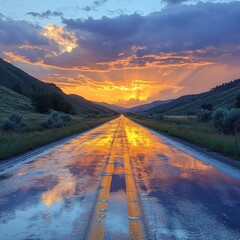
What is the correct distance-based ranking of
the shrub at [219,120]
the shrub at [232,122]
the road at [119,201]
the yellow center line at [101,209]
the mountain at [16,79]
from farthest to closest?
the mountain at [16,79] < the shrub at [219,120] < the shrub at [232,122] < the road at [119,201] < the yellow center line at [101,209]

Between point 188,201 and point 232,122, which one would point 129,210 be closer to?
point 188,201

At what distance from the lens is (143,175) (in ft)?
36.3

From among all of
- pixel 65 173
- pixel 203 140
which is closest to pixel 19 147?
pixel 65 173

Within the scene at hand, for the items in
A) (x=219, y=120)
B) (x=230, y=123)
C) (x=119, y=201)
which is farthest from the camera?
(x=219, y=120)

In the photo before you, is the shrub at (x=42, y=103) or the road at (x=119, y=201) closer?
the road at (x=119, y=201)

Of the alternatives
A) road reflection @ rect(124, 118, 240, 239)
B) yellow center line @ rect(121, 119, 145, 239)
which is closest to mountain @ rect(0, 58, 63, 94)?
road reflection @ rect(124, 118, 240, 239)

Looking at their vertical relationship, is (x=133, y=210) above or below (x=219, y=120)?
below

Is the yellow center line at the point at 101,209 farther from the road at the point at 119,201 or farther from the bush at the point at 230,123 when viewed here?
the bush at the point at 230,123

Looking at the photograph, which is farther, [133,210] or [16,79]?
[16,79]

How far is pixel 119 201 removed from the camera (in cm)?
780

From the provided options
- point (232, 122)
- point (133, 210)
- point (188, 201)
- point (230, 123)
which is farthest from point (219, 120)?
point (133, 210)

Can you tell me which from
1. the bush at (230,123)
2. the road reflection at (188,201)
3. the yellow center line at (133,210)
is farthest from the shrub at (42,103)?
the yellow center line at (133,210)

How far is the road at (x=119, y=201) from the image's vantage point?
5.80 m

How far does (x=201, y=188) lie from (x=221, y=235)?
3677 mm
